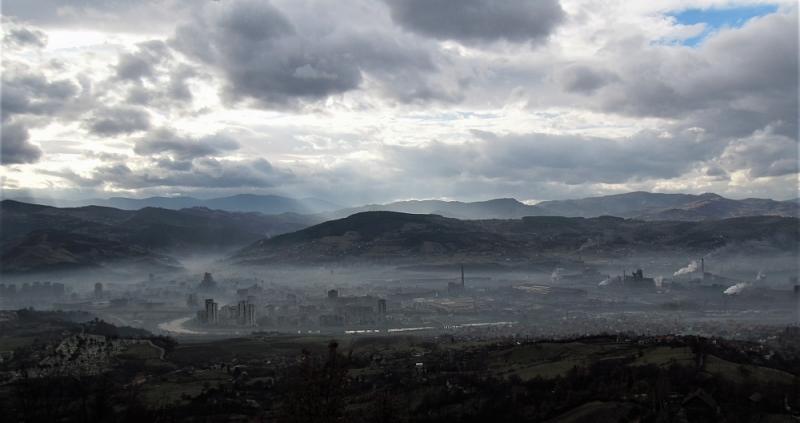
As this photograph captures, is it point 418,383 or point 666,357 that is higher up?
point 666,357

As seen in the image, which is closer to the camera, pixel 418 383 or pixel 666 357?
pixel 666 357

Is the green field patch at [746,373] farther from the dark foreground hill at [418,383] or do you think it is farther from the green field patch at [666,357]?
the green field patch at [666,357]

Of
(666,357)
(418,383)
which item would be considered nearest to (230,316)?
Result: (418,383)

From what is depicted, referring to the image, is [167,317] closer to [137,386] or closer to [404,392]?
[137,386]

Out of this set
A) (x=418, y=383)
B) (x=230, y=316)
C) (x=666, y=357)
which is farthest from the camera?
(x=230, y=316)

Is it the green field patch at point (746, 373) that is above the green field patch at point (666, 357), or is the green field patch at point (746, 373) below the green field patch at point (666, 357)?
below

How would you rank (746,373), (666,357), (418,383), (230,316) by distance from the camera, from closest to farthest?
(746,373) → (666,357) → (418,383) → (230,316)

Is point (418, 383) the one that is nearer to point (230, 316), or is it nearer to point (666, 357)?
point (666, 357)

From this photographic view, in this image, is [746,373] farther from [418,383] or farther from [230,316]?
[230,316]

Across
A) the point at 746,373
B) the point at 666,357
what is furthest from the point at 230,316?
the point at 746,373

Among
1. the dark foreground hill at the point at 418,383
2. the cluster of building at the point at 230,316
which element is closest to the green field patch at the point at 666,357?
the dark foreground hill at the point at 418,383

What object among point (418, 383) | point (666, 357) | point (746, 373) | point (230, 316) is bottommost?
point (418, 383)

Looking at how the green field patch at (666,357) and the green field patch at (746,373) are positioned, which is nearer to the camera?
the green field patch at (746,373)

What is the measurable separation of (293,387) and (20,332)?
115 m
